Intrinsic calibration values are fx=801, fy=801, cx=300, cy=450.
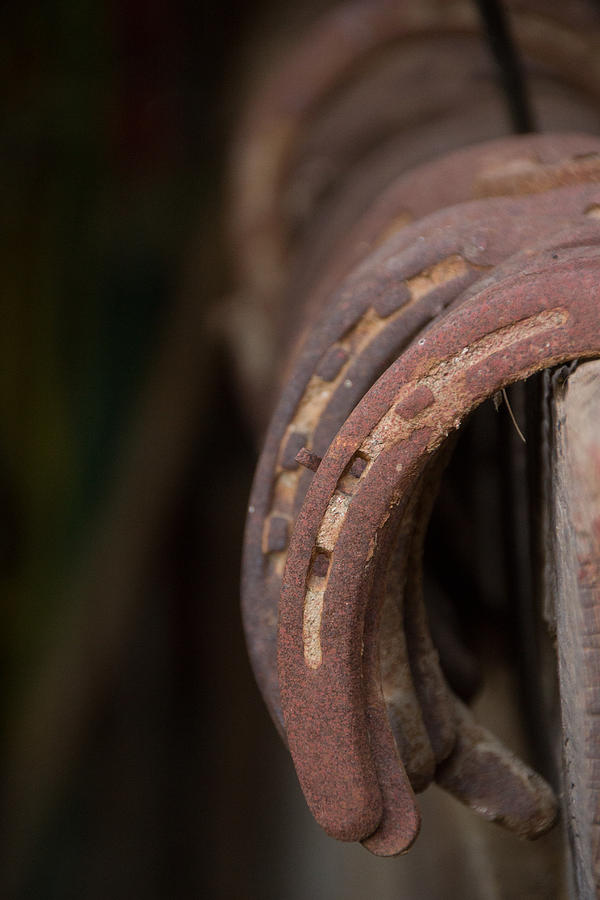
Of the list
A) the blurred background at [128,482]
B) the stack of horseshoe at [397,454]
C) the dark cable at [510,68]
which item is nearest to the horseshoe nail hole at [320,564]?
the stack of horseshoe at [397,454]

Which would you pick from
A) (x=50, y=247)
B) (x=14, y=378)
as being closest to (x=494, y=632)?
(x=14, y=378)

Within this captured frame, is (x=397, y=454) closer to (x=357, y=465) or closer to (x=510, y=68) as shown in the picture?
(x=357, y=465)

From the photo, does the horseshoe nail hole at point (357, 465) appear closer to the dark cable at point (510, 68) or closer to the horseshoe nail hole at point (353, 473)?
the horseshoe nail hole at point (353, 473)

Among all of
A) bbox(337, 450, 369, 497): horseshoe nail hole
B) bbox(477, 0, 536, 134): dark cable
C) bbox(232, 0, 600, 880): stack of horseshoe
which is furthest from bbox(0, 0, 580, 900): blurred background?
bbox(337, 450, 369, 497): horseshoe nail hole

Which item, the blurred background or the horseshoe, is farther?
the blurred background

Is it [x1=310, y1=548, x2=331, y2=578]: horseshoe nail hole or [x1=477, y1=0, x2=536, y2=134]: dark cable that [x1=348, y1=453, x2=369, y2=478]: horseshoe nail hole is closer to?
[x1=310, y1=548, x2=331, y2=578]: horseshoe nail hole

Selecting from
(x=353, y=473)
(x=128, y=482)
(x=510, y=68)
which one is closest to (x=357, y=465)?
(x=353, y=473)
